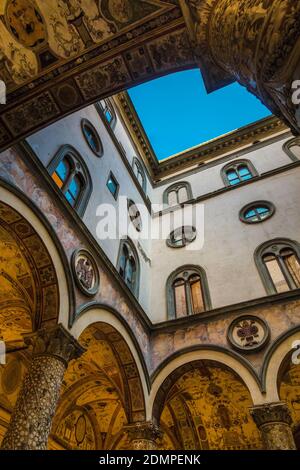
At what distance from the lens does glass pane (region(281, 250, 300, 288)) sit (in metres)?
9.18

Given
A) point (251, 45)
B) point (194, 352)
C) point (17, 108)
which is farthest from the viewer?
point (194, 352)

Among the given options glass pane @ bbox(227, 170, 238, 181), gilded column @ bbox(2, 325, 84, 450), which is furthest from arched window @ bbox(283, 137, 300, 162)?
gilded column @ bbox(2, 325, 84, 450)

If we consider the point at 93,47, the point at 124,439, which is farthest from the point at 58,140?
the point at 124,439

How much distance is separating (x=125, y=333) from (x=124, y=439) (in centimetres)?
566

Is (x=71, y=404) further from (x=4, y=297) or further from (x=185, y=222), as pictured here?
(x=185, y=222)

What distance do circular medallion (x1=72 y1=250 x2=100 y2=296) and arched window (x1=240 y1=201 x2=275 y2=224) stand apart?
6.96 m

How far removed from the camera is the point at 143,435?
726 centimetres

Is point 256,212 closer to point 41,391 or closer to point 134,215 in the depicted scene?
point 134,215

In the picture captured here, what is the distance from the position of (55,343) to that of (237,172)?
12601 millimetres

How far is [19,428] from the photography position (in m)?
4.22

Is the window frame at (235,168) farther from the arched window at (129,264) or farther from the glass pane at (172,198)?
the arched window at (129,264)

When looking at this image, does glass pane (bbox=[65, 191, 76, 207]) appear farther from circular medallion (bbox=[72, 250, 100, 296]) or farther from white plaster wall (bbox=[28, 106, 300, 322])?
circular medallion (bbox=[72, 250, 100, 296])

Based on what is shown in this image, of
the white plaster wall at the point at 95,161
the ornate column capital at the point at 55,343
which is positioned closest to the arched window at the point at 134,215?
the white plaster wall at the point at 95,161
